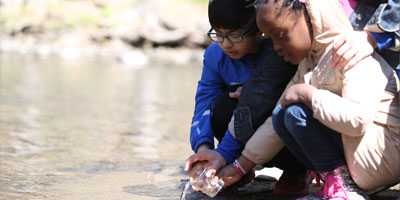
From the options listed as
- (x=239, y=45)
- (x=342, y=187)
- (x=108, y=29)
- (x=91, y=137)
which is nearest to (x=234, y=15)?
(x=239, y=45)


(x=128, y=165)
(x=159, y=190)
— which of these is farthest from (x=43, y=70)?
(x=159, y=190)

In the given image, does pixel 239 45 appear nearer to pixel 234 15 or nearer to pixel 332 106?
pixel 234 15

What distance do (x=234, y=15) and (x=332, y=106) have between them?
0.64 metres

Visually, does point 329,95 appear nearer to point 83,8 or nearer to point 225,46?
point 225,46

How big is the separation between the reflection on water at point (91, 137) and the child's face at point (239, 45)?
2.09 ft

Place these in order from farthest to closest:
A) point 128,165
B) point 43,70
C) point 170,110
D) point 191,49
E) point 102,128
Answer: point 191,49
point 43,70
point 170,110
point 102,128
point 128,165

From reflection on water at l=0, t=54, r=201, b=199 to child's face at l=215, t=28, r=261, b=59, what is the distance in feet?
2.09

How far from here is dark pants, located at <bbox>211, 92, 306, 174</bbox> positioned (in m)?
2.28

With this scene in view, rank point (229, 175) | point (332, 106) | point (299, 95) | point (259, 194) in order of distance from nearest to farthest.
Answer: point (332, 106) < point (299, 95) < point (229, 175) < point (259, 194)

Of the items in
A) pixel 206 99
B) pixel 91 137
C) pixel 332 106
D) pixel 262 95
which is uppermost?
pixel 332 106

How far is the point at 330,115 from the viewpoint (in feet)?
5.72

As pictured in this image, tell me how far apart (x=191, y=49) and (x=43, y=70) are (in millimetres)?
4861

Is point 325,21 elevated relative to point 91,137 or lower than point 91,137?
elevated

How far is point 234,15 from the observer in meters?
2.21
